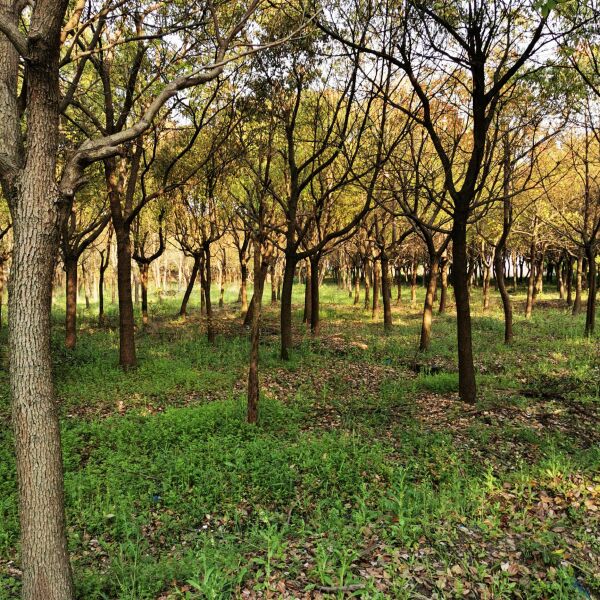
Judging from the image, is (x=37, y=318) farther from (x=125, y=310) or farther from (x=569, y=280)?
(x=569, y=280)

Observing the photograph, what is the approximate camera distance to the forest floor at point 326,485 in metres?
4.65

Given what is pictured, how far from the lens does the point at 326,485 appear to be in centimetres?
650

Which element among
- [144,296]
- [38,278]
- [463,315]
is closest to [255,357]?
[463,315]

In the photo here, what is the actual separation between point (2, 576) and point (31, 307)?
336 centimetres

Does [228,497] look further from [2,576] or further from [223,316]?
[223,316]

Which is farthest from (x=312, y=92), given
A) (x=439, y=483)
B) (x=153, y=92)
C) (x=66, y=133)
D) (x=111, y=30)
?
(x=439, y=483)

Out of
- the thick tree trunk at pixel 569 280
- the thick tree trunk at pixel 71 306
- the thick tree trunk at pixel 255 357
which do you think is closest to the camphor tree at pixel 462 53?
the thick tree trunk at pixel 255 357

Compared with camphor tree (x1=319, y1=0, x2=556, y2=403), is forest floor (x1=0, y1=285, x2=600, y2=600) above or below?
below

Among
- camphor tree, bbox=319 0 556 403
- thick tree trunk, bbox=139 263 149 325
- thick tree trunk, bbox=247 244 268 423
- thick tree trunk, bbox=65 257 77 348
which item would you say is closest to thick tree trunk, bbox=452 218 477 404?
camphor tree, bbox=319 0 556 403

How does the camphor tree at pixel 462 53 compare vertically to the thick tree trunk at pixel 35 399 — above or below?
above

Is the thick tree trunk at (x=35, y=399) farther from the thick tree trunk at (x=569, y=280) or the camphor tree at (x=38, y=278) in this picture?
the thick tree trunk at (x=569, y=280)

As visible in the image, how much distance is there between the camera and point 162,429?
848 cm

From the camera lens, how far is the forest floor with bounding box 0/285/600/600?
4.65 m

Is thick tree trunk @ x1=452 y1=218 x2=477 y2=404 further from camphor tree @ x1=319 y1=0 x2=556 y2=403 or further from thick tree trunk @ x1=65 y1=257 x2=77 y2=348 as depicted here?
thick tree trunk @ x1=65 y1=257 x2=77 y2=348
